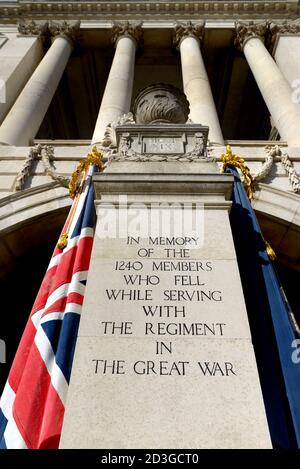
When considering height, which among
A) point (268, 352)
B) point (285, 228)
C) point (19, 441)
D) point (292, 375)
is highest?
point (285, 228)

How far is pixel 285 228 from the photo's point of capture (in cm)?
1024

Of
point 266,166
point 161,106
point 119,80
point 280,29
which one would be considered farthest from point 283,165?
point 280,29

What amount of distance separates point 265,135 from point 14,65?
43.4 feet

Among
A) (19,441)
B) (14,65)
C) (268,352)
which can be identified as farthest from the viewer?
(14,65)

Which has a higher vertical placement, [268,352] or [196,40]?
[196,40]

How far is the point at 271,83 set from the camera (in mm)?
16375

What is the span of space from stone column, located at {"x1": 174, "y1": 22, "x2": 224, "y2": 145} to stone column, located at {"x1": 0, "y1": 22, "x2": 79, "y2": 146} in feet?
17.8

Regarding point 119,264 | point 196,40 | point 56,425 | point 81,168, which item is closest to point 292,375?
point 119,264

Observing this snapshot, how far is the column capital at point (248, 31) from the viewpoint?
68.1ft

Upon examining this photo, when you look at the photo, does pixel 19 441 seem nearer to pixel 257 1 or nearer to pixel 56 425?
pixel 56 425


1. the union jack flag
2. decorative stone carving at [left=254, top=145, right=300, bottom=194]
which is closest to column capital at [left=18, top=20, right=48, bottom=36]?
decorative stone carving at [left=254, top=145, right=300, bottom=194]

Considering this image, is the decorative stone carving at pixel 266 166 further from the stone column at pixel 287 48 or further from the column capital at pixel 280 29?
the column capital at pixel 280 29

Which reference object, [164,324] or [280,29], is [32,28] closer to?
[280,29]

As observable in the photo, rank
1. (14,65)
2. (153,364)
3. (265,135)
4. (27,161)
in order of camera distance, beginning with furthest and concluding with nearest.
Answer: (265,135)
(14,65)
(27,161)
(153,364)
